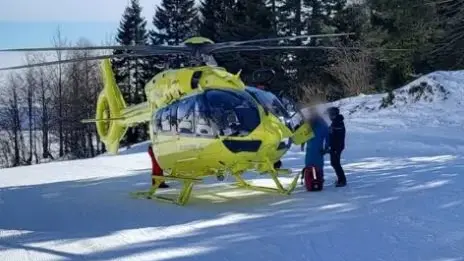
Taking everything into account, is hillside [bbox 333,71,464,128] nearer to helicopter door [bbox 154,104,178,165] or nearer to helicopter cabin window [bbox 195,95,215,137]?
helicopter door [bbox 154,104,178,165]

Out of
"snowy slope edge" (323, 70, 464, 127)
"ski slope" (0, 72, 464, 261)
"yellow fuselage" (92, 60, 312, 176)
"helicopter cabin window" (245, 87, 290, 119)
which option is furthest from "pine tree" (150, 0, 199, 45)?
"helicopter cabin window" (245, 87, 290, 119)

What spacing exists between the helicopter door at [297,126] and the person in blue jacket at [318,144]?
306mm

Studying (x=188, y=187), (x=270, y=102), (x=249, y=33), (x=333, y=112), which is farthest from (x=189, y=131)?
(x=249, y=33)

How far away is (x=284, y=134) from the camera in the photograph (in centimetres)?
976

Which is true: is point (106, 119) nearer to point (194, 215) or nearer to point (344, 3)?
point (194, 215)

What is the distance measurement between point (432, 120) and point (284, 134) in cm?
1278

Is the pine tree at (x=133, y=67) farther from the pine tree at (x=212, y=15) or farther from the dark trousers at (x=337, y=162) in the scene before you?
the dark trousers at (x=337, y=162)

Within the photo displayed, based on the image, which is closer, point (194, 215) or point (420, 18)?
point (194, 215)

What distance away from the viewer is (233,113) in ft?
31.2

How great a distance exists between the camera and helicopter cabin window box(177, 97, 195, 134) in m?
10.1

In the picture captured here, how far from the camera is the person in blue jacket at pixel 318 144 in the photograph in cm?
1095

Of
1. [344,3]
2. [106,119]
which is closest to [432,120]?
[106,119]

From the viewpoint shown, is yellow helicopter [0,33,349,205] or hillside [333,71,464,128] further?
hillside [333,71,464,128]

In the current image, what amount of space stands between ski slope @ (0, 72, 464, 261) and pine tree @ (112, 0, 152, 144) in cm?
3122
